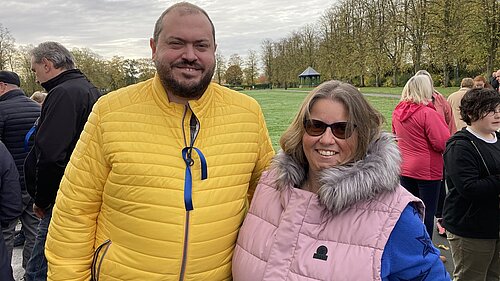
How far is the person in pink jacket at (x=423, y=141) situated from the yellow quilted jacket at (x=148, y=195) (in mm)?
3320

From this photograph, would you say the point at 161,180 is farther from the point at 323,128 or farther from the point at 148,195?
the point at 323,128

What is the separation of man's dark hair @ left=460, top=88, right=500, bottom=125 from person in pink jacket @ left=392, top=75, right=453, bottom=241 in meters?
1.09

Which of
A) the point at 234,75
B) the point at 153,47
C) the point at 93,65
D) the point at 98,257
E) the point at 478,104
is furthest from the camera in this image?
the point at 234,75

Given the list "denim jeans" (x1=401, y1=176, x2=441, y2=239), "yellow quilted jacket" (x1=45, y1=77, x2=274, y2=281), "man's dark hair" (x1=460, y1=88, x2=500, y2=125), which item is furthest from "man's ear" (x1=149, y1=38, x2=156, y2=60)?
"denim jeans" (x1=401, y1=176, x2=441, y2=239)

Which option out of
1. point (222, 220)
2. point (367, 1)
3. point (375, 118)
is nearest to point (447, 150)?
point (375, 118)

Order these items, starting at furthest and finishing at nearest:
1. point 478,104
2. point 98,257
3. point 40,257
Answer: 1. point 40,257
2. point 478,104
3. point 98,257

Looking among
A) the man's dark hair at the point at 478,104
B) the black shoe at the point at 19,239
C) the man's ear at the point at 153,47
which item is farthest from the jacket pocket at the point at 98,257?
the black shoe at the point at 19,239

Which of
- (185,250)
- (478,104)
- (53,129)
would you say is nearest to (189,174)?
(185,250)

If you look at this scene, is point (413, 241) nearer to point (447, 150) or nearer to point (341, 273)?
point (341, 273)

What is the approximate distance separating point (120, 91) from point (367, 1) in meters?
47.6

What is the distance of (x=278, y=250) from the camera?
5.57ft

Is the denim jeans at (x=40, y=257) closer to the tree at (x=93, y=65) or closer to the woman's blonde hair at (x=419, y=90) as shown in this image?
the woman's blonde hair at (x=419, y=90)

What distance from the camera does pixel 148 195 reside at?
1.84 metres

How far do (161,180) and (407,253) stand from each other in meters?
1.05
